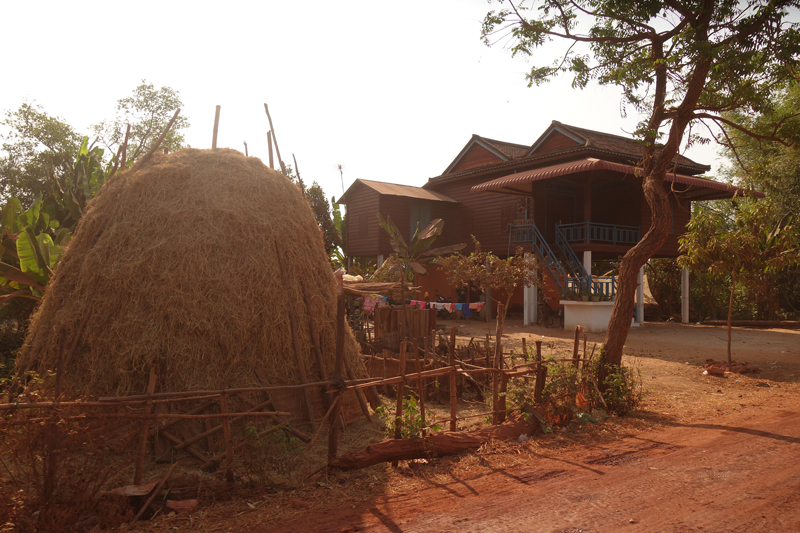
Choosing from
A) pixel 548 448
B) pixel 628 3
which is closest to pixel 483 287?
pixel 628 3

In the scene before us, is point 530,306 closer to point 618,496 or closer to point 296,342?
point 296,342

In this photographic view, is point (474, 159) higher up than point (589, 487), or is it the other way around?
point (474, 159)

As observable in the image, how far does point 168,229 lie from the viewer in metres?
6.43

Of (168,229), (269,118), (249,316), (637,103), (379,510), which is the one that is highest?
(637,103)

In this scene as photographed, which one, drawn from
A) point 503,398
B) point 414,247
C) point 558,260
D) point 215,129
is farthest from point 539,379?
point 414,247

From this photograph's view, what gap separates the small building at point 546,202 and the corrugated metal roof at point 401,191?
0.07 meters

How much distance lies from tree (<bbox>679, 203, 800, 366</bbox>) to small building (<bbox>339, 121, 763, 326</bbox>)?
A: 4.38 meters

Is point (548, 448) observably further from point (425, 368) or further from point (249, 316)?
point (249, 316)

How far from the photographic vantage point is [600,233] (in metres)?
19.3

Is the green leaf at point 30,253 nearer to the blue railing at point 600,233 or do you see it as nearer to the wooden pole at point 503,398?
the wooden pole at point 503,398

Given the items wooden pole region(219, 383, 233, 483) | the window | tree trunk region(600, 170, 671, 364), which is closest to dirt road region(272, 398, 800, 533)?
wooden pole region(219, 383, 233, 483)

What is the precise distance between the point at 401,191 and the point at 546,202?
22.0 feet

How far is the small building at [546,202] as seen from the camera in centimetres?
1856

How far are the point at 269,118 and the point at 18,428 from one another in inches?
213
